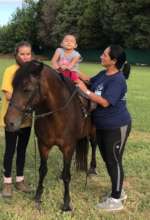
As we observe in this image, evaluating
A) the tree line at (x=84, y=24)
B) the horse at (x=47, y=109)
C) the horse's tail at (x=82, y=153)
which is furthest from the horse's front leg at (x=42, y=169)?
the tree line at (x=84, y=24)

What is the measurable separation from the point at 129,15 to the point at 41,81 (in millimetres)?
64184

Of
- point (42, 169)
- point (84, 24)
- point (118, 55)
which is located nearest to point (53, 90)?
point (118, 55)

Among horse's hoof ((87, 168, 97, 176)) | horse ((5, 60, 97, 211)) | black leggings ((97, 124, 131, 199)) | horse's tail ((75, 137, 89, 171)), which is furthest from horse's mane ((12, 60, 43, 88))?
horse's hoof ((87, 168, 97, 176))

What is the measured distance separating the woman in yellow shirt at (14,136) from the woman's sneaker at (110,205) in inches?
47.4

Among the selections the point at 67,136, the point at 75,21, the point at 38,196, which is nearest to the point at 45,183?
the point at 38,196

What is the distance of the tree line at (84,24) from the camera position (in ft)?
218

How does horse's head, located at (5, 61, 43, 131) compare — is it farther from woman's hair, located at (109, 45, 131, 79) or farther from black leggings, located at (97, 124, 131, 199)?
black leggings, located at (97, 124, 131, 199)

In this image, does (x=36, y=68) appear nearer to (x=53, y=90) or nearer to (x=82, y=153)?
(x=53, y=90)

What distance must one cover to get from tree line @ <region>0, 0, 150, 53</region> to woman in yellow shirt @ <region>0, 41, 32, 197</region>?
57567 mm

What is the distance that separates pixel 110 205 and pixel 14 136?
5.36 ft

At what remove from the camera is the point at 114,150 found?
21.5 feet

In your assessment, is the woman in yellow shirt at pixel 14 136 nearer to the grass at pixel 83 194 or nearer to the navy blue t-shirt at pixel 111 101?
the grass at pixel 83 194

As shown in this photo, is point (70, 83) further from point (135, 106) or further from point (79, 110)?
point (135, 106)

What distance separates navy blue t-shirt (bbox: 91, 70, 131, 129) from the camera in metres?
6.29
